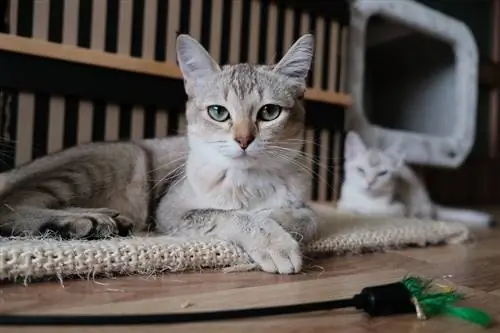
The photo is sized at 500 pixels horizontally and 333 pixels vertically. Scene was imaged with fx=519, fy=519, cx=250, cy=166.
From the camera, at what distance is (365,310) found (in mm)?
761

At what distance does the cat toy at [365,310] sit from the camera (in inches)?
25.2

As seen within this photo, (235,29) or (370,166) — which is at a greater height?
(235,29)

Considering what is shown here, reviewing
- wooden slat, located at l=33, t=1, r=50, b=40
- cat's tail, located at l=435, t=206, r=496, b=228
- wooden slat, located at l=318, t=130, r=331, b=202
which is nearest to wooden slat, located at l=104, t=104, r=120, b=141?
wooden slat, located at l=33, t=1, r=50, b=40

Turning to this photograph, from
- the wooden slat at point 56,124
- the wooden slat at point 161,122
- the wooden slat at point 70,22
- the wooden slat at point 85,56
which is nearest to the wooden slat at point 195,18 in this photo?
the wooden slat at point 85,56

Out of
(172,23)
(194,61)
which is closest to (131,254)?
(194,61)

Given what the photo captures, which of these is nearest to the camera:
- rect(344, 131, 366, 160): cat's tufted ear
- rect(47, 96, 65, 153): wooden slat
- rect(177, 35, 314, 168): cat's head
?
rect(177, 35, 314, 168): cat's head

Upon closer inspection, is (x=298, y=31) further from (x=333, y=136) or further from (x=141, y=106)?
(x=141, y=106)

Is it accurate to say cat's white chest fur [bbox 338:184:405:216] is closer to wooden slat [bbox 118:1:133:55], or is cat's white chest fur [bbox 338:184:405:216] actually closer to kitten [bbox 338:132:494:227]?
kitten [bbox 338:132:494:227]

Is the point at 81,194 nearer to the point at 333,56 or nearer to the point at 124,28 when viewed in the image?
the point at 124,28

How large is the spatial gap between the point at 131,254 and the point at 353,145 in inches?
54.7

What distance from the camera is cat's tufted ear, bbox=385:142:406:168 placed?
2131 mm

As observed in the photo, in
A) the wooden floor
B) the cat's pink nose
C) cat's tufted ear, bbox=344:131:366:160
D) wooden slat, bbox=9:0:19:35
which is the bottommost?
the wooden floor

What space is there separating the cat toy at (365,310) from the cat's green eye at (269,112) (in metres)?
0.47

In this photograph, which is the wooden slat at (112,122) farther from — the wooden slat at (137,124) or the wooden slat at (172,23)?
the wooden slat at (172,23)
